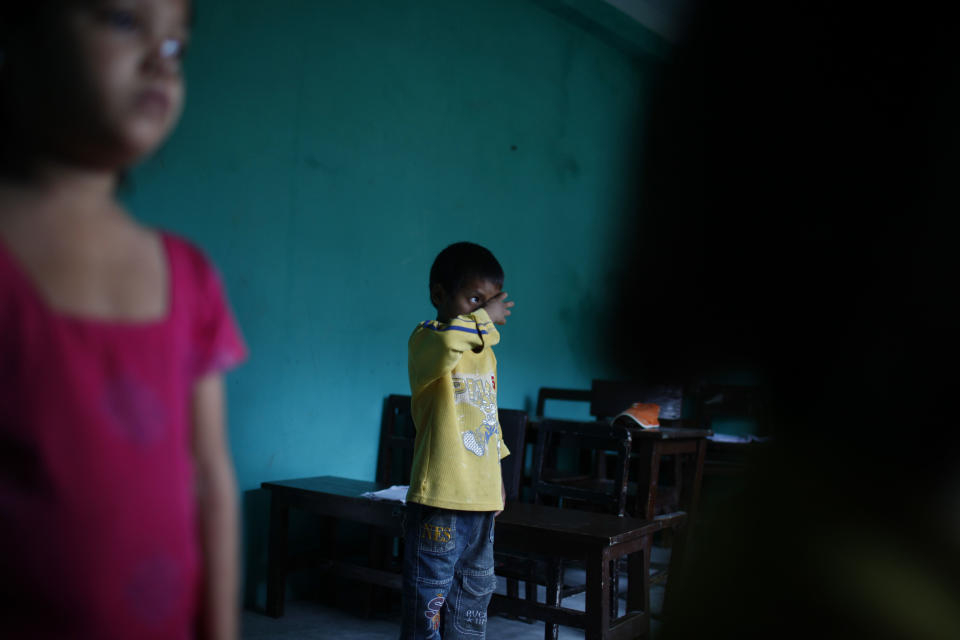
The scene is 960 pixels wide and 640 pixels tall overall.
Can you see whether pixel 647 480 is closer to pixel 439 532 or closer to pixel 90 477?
pixel 439 532

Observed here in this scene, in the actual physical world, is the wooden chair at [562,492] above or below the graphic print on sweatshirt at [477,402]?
below

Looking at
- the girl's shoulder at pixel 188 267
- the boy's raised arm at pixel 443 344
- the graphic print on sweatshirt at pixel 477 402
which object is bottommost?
the graphic print on sweatshirt at pixel 477 402

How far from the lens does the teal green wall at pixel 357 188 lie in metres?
2.51

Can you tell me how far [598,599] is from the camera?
183 cm

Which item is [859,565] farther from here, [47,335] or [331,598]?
[331,598]

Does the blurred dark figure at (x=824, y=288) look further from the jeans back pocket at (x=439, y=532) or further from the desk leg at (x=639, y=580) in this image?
the desk leg at (x=639, y=580)

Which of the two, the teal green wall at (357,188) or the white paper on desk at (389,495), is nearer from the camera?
the white paper on desk at (389,495)

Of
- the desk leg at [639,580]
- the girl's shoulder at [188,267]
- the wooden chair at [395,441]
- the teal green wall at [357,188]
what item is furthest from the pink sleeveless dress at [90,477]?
the wooden chair at [395,441]

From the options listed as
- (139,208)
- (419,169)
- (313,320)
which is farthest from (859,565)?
(419,169)

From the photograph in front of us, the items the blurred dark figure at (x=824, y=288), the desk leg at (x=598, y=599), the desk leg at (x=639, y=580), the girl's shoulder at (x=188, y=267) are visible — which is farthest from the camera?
the desk leg at (x=639, y=580)

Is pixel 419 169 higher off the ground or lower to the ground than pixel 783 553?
higher

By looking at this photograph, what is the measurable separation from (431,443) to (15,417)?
4.20 ft

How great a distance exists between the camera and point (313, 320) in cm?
280

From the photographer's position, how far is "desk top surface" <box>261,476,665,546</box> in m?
1.90
